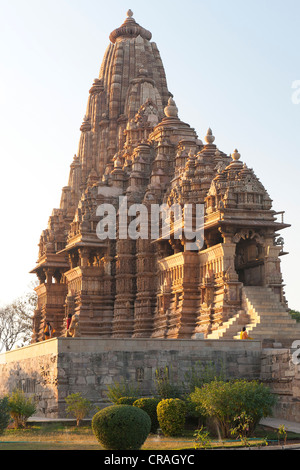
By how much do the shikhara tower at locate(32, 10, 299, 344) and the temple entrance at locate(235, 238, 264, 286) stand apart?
57 mm

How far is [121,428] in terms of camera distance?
21547 mm

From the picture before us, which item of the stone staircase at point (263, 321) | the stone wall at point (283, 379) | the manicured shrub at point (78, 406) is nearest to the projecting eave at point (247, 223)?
the stone staircase at point (263, 321)

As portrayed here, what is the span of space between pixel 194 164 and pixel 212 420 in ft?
65.6

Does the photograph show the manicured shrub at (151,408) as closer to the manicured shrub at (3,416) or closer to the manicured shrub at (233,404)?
the manicured shrub at (233,404)

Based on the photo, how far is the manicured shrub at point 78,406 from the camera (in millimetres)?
28133

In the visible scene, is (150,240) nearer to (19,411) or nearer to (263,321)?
(263,321)

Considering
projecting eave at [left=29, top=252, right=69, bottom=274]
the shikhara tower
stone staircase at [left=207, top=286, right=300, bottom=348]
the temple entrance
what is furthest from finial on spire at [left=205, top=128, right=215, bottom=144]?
projecting eave at [left=29, top=252, right=69, bottom=274]

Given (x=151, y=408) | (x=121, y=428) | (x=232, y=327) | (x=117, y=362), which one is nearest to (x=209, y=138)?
(x=232, y=327)

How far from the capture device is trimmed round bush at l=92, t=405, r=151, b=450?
2147cm

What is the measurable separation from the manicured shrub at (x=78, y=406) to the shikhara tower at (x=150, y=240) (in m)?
9.16
